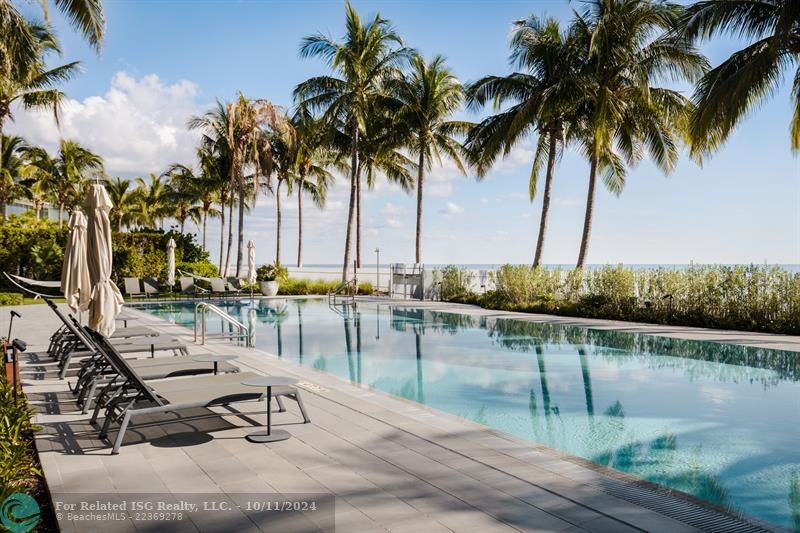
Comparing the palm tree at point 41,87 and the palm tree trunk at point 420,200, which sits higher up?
the palm tree at point 41,87

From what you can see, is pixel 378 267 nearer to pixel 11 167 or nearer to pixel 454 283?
pixel 454 283

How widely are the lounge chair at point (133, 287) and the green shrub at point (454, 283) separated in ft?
36.9

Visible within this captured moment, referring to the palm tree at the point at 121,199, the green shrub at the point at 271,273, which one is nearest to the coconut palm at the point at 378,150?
the green shrub at the point at 271,273

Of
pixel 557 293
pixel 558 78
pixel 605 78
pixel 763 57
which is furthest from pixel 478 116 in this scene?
pixel 763 57

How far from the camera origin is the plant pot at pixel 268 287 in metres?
24.0

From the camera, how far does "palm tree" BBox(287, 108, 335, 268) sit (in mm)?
26062

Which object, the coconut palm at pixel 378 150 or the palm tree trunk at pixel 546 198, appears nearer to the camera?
the palm tree trunk at pixel 546 198

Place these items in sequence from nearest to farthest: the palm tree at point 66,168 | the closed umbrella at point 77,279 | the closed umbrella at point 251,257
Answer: the closed umbrella at point 77,279 → the closed umbrella at point 251,257 → the palm tree at point 66,168

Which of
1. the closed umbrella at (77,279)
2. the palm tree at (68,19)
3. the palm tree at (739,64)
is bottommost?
the closed umbrella at (77,279)

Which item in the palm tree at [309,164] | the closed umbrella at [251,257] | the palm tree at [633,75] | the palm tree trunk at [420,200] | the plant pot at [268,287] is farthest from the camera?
the palm tree at [309,164]

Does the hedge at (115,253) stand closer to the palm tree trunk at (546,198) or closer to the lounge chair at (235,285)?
the lounge chair at (235,285)

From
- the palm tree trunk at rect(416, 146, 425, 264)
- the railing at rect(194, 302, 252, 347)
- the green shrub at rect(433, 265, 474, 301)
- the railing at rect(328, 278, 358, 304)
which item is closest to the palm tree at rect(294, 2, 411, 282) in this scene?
the palm tree trunk at rect(416, 146, 425, 264)

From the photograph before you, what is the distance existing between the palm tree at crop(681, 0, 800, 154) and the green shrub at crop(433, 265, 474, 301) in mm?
9987

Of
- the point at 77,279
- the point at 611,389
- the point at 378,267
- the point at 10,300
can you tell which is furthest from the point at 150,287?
the point at 611,389
